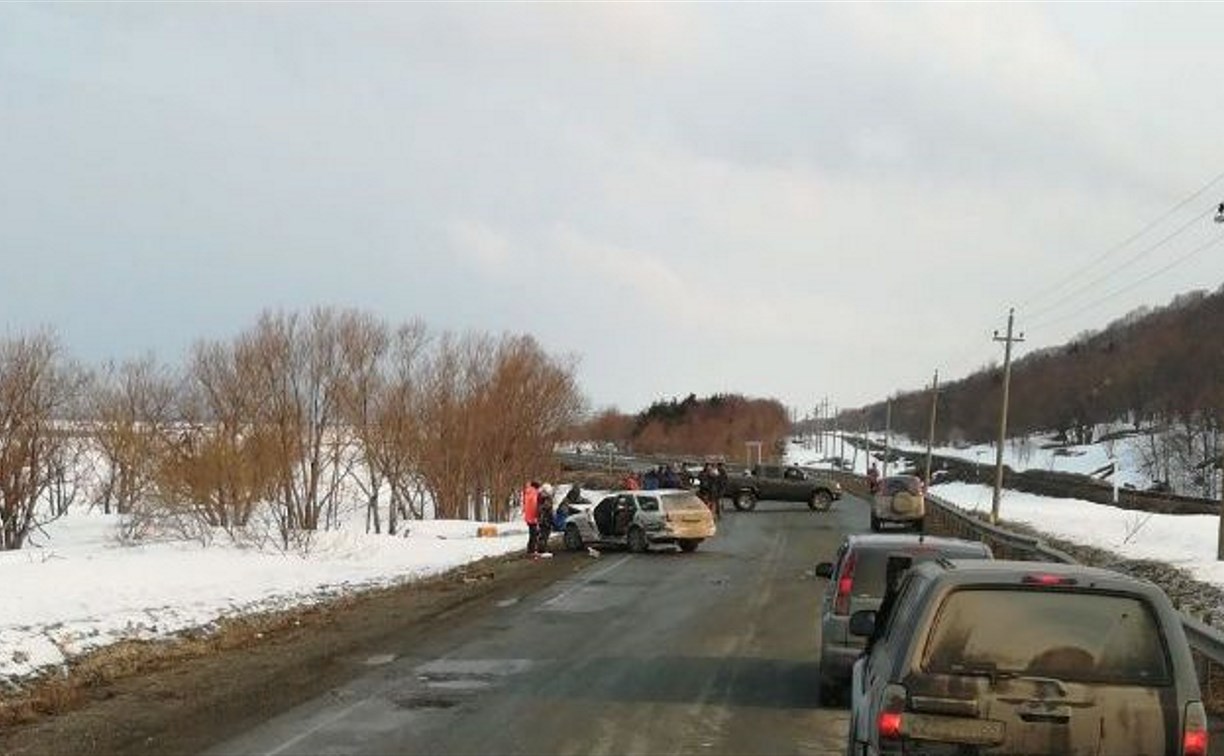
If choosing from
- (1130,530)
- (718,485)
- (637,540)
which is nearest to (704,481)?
(718,485)

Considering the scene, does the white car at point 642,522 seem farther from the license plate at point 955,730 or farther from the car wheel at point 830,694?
the license plate at point 955,730

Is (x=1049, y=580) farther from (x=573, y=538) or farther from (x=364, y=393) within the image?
(x=364, y=393)

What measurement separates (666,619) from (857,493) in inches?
2076

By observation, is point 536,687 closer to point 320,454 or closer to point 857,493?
point 320,454

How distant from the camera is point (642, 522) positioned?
1216 inches

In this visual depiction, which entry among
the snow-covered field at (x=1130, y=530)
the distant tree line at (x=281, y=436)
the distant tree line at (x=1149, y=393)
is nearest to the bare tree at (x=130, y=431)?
the distant tree line at (x=281, y=436)

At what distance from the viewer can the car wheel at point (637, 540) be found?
101 feet

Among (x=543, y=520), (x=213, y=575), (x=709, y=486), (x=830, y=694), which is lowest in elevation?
(x=213, y=575)

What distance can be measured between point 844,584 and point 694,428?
158m

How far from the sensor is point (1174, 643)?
566cm

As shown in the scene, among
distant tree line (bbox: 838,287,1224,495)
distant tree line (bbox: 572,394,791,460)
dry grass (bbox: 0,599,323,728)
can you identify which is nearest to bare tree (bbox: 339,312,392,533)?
dry grass (bbox: 0,599,323,728)

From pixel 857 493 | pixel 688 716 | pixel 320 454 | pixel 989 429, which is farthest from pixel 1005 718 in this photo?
pixel 989 429

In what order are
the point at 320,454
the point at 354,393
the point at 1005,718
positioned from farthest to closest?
the point at 354,393
the point at 320,454
the point at 1005,718

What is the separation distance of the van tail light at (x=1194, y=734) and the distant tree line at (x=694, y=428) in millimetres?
147597
